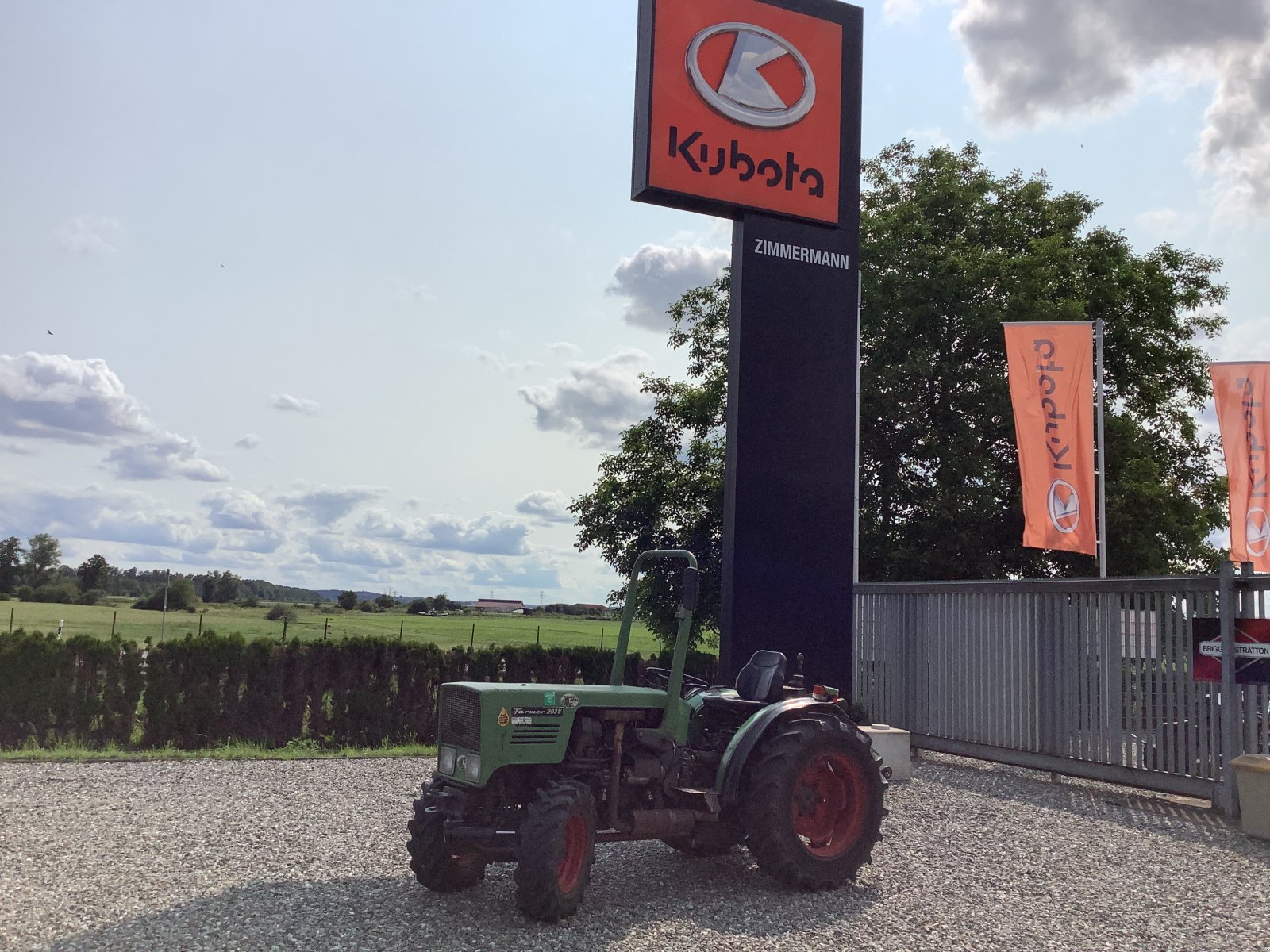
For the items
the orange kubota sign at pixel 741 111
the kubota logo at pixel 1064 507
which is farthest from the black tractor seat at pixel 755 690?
the kubota logo at pixel 1064 507

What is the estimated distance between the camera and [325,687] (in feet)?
43.2

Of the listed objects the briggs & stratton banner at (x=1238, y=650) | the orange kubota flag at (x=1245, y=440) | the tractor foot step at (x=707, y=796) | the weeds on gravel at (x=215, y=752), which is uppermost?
the orange kubota flag at (x=1245, y=440)

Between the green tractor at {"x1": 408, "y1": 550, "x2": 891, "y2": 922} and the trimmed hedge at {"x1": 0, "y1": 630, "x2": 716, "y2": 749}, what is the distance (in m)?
6.90

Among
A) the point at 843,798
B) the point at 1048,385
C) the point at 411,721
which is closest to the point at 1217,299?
the point at 1048,385

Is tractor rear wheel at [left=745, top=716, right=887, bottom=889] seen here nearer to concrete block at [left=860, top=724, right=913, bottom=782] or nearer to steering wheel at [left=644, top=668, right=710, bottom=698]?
steering wheel at [left=644, top=668, right=710, bottom=698]

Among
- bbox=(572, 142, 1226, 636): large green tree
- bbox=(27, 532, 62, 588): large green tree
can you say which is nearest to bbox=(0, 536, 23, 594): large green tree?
bbox=(27, 532, 62, 588): large green tree

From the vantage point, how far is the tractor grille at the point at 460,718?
6020 mm

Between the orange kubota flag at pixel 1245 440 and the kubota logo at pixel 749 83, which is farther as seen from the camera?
the orange kubota flag at pixel 1245 440

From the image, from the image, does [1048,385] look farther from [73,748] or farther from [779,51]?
[73,748]

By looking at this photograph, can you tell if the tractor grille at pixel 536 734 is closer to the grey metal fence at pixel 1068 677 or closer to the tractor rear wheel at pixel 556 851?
the tractor rear wheel at pixel 556 851

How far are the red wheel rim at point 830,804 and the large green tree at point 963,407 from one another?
1309 centimetres

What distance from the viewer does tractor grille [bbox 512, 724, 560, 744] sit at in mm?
6008

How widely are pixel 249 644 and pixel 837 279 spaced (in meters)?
7.99

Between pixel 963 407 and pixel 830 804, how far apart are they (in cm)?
1863
